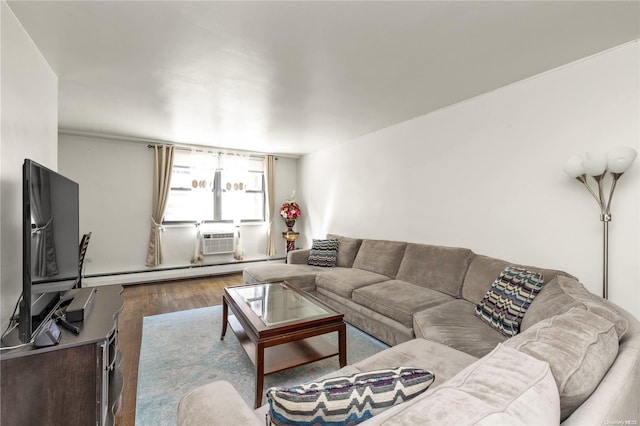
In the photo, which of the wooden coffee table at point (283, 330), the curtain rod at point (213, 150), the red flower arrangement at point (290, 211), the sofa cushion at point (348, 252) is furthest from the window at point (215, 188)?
the wooden coffee table at point (283, 330)

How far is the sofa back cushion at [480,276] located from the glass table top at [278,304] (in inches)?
50.3

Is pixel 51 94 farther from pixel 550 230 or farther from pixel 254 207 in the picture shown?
pixel 550 230

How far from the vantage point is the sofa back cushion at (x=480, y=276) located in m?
2.35

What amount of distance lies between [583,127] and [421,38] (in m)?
1.48

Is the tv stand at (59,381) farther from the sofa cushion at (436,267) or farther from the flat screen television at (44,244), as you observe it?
the sofa cushion at (436,267)

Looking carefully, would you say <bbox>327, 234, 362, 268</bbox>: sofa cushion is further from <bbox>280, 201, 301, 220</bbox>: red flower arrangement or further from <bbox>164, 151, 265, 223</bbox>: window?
<bbox>164, 151, 265, 223</bbox>: window

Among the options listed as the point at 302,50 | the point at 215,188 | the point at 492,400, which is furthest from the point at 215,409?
the point at 215,188

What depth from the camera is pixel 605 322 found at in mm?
1032

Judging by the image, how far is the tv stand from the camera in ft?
→ 4.17

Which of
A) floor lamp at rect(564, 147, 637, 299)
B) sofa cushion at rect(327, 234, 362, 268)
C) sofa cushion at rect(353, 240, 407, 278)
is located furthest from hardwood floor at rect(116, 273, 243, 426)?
floor lamp at rect(564, 147, 637, 299)

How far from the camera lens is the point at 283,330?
6.35 feet

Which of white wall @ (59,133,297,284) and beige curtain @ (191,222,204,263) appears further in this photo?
beige curtain @ (191,222,204,263)

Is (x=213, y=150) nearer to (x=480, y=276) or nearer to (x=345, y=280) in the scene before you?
(x=345, y=280)

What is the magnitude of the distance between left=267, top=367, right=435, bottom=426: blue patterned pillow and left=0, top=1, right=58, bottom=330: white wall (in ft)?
5.73
